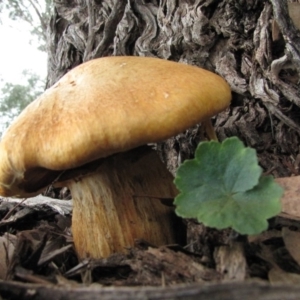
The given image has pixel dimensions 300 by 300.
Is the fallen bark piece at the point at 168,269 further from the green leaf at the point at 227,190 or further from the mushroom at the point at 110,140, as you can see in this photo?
the mushroom at the point at 110,140

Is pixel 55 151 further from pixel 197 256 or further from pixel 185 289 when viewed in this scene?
pixel 185 289

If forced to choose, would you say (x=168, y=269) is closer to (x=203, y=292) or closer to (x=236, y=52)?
(x=203, y=292)

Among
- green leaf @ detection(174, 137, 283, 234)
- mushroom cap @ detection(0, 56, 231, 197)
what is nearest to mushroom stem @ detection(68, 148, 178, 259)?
mushroom cap @ detection(0, 56, 231, 197)

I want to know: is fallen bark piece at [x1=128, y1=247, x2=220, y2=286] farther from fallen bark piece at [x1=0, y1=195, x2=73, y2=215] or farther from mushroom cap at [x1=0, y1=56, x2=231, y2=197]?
fallen bark piece at [x1=0, y1=195, x2=73, y2=215]

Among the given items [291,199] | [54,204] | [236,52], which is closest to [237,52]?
[236,52]

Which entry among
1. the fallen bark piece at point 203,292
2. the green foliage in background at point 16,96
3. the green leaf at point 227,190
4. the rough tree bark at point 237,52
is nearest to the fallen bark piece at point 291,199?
the rough tree bark at point 237,52
